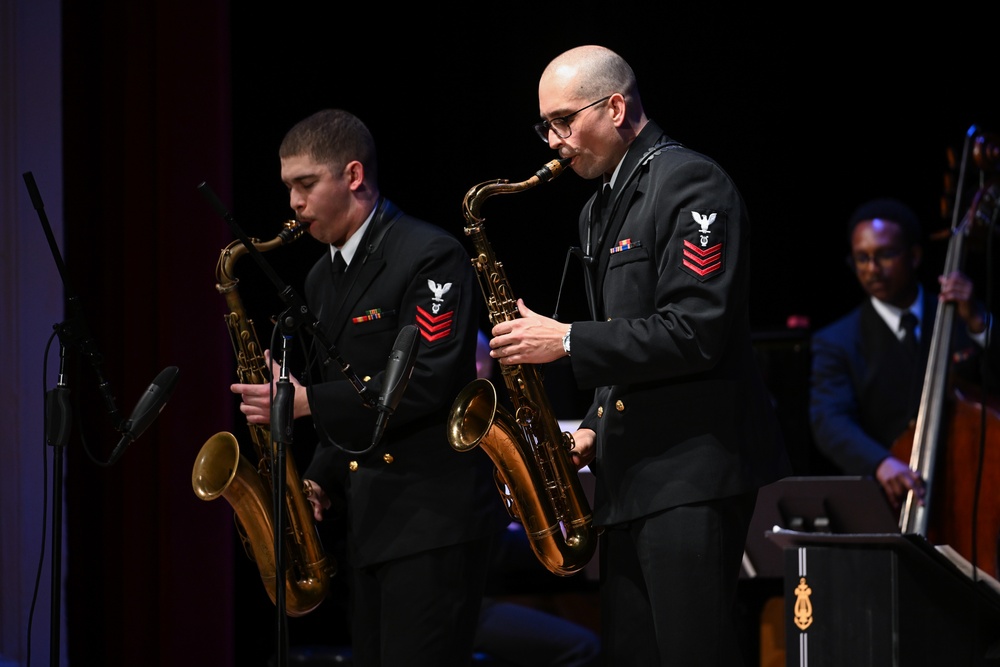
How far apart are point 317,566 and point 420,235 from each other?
1.05 m

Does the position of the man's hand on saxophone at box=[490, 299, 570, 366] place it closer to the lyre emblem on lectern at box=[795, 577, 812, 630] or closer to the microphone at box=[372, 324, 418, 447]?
the microphone at box=[372, 324, 418, 447]

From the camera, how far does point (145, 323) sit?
454 centimetres

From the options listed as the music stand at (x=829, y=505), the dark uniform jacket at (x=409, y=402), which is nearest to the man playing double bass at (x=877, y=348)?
the music stand at (x=829, y=505)

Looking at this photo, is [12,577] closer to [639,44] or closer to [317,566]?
[317,566]

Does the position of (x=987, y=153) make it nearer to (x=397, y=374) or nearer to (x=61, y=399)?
(x=397, y=374)

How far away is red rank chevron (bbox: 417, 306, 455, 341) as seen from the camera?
3166 millimetres

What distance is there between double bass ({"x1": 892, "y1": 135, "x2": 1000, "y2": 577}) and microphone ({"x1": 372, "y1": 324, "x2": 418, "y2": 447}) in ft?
7.85

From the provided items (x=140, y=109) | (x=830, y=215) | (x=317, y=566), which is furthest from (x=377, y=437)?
(x=830, y=215)

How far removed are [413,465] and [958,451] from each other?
89.6 inches

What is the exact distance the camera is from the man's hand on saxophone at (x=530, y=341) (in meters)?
2.79

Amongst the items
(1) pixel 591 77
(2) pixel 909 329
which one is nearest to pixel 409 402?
(1) pixel 591 77

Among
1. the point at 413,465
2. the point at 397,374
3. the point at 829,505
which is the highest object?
the point at 397,374

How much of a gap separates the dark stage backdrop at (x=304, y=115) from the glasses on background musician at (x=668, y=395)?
2.18 meters

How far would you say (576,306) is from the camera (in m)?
5.71
